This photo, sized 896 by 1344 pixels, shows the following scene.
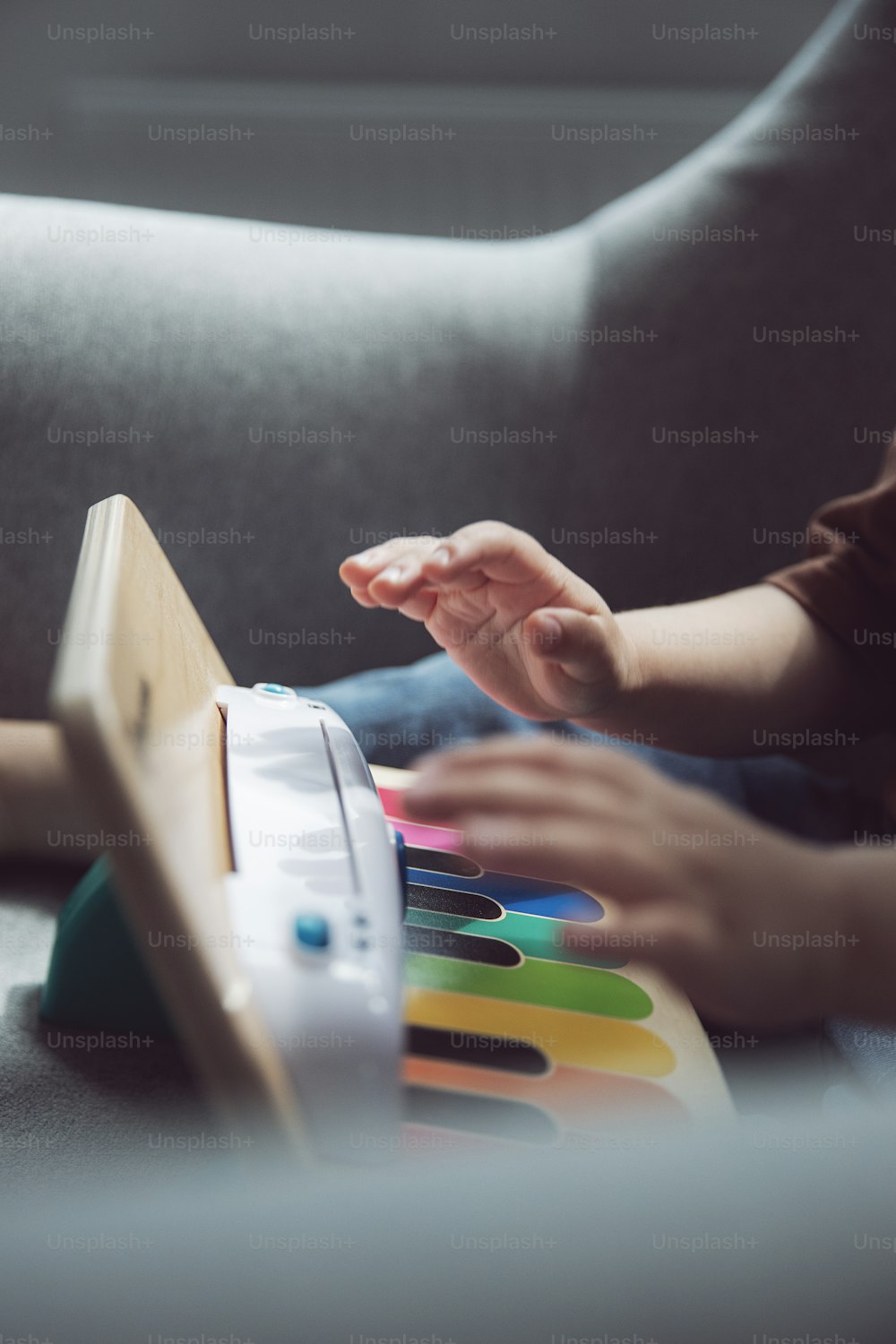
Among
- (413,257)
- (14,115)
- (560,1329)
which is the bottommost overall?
(560,1329)

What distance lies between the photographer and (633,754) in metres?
0.68

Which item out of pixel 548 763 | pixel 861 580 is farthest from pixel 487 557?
pixel 861 580

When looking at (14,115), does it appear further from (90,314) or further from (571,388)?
(571,388)

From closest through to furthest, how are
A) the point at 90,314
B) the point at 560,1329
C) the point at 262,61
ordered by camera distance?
the point at 560,1329
the point at 90,314
the point at 262,61

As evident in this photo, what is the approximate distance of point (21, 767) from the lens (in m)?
0.67

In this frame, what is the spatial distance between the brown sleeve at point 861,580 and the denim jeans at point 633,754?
10 centimetres

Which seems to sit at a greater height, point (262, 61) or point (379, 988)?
point (262, 61)

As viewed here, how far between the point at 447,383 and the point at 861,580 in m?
0.38

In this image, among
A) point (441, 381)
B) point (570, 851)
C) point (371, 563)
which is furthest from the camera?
point (441, 381)

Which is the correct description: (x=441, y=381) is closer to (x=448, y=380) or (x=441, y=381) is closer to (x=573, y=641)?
(x=448, y=380)

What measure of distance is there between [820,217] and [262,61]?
0.70 metres

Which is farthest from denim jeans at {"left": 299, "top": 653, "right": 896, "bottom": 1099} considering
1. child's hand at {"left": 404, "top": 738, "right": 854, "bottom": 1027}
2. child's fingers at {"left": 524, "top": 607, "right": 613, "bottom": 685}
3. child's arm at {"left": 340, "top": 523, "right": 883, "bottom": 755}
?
child's hand at {"left": 404, "top": 738, "right": 854, "bottom": 1027}

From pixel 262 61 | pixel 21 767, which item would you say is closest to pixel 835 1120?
pixel 21 767

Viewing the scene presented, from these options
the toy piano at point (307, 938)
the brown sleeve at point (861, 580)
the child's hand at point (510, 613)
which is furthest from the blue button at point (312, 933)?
the brown sleeve at point (861, 580)
